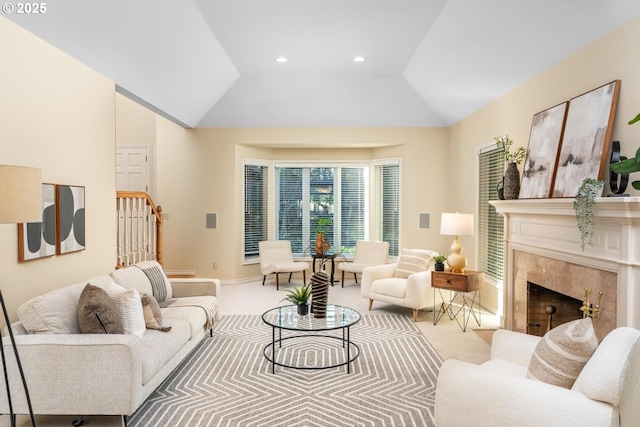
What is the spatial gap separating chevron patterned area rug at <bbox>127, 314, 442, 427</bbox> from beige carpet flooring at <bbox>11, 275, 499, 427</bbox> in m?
0.21

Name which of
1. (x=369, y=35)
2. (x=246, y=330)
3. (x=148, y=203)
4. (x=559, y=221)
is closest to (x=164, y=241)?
(x=148, y=203)

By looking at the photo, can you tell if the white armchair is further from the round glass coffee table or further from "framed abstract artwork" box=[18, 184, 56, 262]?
"framed abstract artwork" box=[18, 184, 56, 262]

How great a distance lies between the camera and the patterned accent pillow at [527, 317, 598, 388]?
2.04 meters

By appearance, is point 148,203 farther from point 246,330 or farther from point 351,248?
point 351,248

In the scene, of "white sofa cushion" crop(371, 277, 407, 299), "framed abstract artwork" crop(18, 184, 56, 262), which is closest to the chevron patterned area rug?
"white sofa cushion" crop(371, 277, 407, 299)

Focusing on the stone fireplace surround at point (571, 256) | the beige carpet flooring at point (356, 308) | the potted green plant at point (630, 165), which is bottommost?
the beige carpet flooring at point (356, 308)

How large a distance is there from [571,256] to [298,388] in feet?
7.77

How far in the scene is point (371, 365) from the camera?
12.7 feet

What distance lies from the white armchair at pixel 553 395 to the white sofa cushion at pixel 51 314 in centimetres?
243

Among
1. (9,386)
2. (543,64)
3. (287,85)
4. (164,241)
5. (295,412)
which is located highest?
(287,85)

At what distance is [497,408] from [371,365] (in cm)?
197

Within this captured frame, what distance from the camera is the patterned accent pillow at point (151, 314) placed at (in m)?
3.46

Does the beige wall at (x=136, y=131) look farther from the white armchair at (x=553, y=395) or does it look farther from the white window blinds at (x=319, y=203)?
the white armchair at (x=553, y=395)

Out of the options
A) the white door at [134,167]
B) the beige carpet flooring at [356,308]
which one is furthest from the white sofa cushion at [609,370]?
the white door at [134,167]
